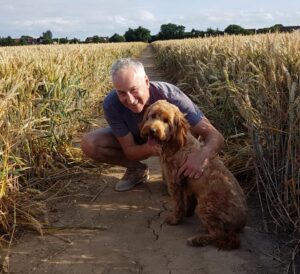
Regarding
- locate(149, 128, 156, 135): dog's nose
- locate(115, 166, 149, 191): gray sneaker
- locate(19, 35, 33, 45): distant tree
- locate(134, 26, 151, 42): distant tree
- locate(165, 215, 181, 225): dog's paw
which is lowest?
locate(165, 215, 181, 225): dog's paw

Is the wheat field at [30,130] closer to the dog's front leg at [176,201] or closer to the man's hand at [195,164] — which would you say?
the dog's front leg at [176,201]

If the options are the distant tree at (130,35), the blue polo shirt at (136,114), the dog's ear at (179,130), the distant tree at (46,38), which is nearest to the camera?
the dog's ear at (179,130)

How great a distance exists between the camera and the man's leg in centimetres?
488

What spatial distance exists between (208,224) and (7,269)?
1579mm

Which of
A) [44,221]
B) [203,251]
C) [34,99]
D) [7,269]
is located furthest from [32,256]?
[34,99]

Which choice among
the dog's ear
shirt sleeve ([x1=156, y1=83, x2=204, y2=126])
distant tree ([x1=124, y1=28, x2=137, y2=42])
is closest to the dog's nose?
the dog's ear

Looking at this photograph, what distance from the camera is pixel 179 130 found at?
3568 mm

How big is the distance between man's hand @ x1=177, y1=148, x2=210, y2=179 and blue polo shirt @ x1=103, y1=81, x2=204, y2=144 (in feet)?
1.53

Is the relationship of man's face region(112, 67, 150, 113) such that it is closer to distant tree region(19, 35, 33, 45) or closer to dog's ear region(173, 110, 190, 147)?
dog's ear region(173, 110, 190, 147)

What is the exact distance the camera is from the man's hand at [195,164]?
3.62 meters

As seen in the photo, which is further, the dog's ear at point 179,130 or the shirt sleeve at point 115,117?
Result: the shirt sleeve at point 115,117

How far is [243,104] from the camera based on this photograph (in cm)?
437

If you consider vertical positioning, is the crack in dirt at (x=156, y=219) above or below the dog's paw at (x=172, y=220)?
below

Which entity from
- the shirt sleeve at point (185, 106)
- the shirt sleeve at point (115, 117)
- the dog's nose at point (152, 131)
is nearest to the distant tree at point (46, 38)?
the shirt sleeve at point (115, 117)
